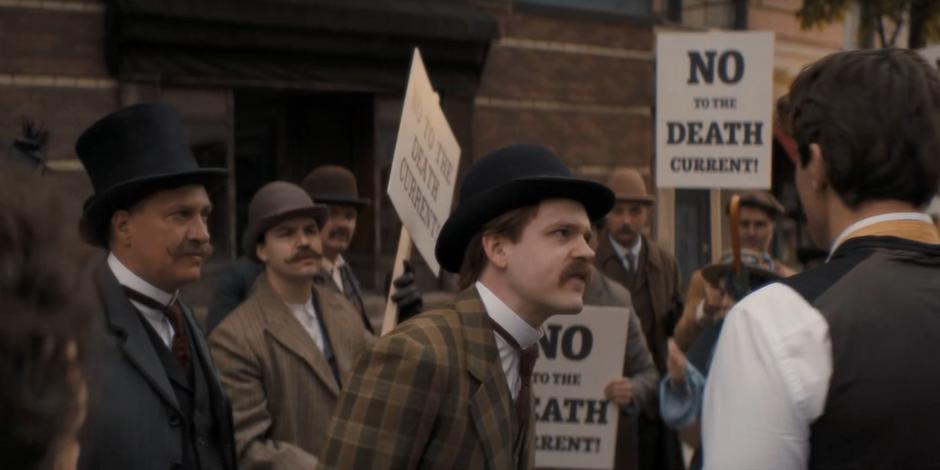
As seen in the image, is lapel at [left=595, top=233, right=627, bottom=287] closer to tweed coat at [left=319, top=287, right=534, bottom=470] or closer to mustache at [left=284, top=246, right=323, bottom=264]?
mustache at [left=284, top=246, right=323, bottom=264]

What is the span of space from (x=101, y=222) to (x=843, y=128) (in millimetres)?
2236

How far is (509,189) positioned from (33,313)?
6.88ft

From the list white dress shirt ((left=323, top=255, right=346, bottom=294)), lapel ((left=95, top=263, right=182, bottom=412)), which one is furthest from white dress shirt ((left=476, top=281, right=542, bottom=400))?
white dress shirt ((left=323, top=255, right=346, bottom=294))

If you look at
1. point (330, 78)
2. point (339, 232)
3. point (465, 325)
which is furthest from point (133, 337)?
point (330, 78)

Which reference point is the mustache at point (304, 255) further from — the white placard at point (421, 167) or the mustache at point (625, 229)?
the mustache at point (625, 229)

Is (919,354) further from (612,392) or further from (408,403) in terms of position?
(612,392)

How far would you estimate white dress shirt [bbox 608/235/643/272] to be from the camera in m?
7.10

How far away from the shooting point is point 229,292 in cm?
611

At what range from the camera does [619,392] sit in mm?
5703

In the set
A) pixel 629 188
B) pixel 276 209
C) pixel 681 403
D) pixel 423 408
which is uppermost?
pixel 629 188

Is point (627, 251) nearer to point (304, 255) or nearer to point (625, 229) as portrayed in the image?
point (625, 229)

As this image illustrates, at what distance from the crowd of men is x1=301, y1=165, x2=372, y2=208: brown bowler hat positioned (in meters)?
0.65

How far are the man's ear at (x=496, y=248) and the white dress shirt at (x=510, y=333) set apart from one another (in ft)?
0.27

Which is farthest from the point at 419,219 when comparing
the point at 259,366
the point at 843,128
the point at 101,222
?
the point at 843,128
